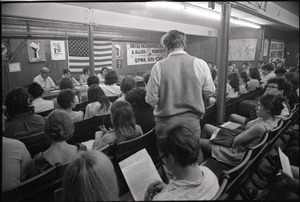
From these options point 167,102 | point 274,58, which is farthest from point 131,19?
point 274,58

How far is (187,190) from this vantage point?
1036 mm

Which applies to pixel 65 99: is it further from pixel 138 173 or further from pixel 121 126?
pixel 138 173

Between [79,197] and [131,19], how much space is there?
17.9 ft

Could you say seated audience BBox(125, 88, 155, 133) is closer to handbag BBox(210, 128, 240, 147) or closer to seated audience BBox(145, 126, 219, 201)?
handbag BBox(210, 128, 240, 147)

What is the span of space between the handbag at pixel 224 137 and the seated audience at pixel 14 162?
1415 mm

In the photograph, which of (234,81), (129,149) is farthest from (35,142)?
(234,81)

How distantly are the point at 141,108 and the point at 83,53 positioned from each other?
5.04m

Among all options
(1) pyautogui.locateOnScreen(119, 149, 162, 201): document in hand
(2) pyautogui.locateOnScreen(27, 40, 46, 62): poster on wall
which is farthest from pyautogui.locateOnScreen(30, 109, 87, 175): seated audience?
(2) pyautogui.locateOnScreen(27, 40, 46, 62): poster on wall

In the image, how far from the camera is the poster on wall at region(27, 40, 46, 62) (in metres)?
5.64

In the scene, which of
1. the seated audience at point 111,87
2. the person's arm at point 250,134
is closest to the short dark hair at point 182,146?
the person's arm at point 250,134

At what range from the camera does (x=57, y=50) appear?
6.21 metres

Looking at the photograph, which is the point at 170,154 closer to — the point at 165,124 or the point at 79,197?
the point at 79,197

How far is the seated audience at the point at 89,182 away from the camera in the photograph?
0.90 m

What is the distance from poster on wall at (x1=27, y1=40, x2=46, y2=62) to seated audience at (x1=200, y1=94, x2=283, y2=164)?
5172 mm
